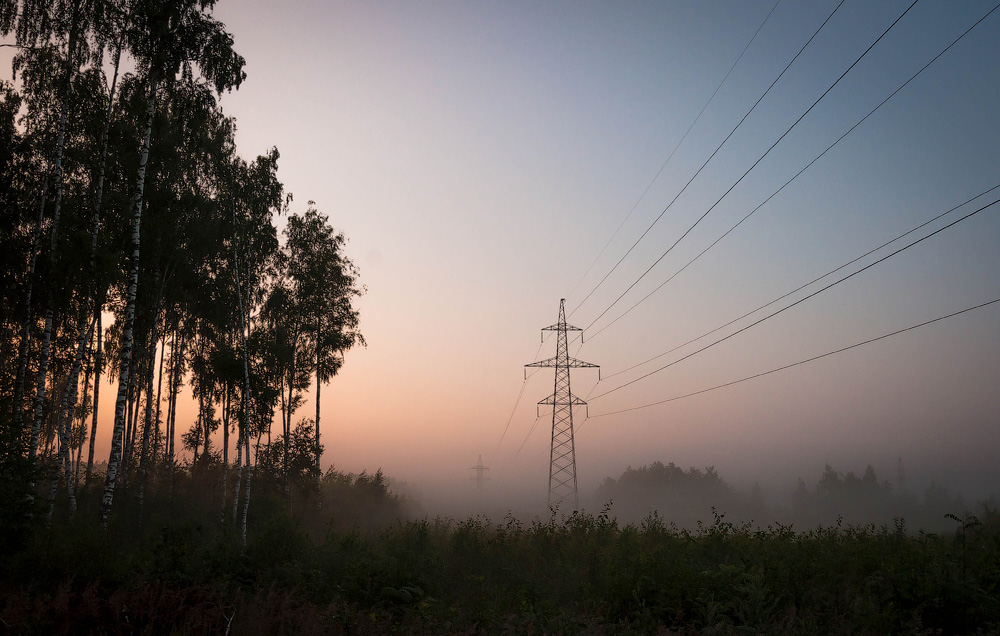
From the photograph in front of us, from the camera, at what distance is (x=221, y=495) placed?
3041 centimetres

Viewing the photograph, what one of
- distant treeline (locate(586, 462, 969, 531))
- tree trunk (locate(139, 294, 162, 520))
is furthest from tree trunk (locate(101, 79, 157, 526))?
distant treeline (locate(586, 462, 969, 531))

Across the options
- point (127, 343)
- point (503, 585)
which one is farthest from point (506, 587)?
point (127, 343)

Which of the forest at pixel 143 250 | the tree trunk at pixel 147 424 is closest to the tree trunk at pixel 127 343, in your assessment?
the forest at pixel 143 250

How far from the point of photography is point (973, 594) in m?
9.36

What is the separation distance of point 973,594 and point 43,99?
90.3ft

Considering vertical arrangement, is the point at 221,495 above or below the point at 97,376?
below

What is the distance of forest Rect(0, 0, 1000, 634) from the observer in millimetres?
9109

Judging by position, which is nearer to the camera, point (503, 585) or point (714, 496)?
point (503, 585)

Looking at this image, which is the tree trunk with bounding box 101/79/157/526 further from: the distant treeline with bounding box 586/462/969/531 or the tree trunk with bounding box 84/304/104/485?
the distant treeline with bounding box 586/462/969/531

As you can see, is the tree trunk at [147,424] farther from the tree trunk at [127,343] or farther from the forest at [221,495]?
the tree trunk at [127,343]

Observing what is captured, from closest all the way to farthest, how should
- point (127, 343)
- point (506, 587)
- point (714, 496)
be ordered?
1. point (506, 587)
2. point (127, 343)
3. point (714, 496)

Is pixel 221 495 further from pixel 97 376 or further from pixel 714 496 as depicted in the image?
pixel 714 496


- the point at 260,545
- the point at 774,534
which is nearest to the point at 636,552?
the point at 774,534

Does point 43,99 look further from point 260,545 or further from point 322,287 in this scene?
point 260,545
